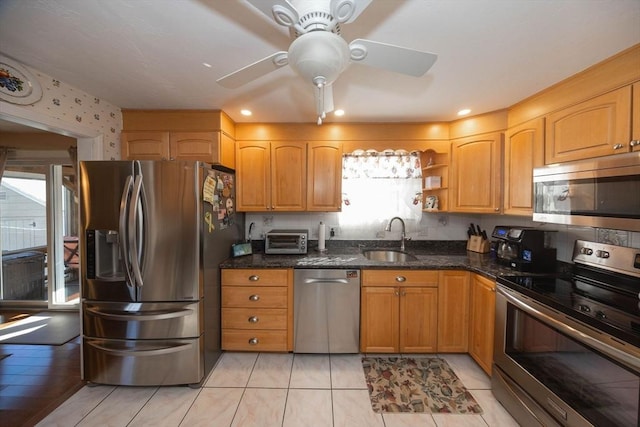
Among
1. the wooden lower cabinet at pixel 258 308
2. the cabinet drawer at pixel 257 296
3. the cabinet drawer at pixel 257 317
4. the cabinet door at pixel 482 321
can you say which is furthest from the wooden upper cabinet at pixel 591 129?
the cabinet drawer at pixel 257 317

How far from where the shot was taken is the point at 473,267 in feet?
6.70

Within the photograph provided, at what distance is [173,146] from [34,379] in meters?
2.14

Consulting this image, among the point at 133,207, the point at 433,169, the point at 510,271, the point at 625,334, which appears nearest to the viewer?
the point at 625,334

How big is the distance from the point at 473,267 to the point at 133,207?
2656 millimetres

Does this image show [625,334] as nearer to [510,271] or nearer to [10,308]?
[510,271]

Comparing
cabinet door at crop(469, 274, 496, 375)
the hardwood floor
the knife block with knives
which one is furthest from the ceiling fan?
the hardwood floor

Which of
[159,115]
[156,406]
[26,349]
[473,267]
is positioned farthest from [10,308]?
[473,267]

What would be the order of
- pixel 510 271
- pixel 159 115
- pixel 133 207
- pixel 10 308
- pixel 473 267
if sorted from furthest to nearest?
pixel 10 308
pixel 159 115
pixel 473 267
pixel 510 271
pixel 133 207

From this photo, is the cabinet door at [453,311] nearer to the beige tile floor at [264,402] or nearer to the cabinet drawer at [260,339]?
the beige tile floor at [264,402]

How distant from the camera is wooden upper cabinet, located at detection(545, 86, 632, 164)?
1.34 m

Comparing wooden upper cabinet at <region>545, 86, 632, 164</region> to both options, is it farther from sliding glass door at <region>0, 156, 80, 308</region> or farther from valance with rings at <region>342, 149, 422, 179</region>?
sliding glass door at <region>0, 156, 80, 308</region>

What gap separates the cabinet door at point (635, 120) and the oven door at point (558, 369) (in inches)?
38.6

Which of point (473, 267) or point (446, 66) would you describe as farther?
point (473, 267)

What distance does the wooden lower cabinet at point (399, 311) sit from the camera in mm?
2150
